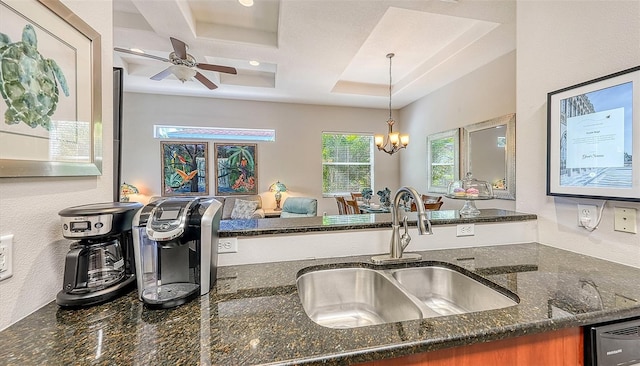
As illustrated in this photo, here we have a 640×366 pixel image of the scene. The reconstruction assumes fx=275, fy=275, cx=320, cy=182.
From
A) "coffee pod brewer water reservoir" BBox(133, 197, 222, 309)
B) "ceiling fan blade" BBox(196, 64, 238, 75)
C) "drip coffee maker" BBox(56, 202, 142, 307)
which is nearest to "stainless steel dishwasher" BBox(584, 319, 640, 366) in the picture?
"coffee pod brewer water reservoir" BBox(133, 197, 222, 309)

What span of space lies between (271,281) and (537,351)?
2.79ft

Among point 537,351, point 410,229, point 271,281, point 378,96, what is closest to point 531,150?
point 410,229

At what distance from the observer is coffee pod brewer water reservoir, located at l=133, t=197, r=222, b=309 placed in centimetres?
86

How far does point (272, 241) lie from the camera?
1.27 meters

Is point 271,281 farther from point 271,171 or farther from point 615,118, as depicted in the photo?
point 271,171

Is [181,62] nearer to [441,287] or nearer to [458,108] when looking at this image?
[441,287]

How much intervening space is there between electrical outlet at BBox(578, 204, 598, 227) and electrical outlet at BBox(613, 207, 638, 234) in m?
0.07

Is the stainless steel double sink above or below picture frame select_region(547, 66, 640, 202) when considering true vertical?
below

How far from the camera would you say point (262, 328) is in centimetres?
73

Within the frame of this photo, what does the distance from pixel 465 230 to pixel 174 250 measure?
140cm

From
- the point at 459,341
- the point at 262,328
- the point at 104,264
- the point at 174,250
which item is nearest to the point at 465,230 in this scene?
the point at 459,341

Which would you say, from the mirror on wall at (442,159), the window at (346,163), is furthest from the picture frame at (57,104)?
the window at (346,163)

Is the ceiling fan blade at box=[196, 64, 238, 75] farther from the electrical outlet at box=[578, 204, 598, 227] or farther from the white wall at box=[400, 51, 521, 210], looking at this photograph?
the electrical outlet at box=[578, 204, 598, 227]

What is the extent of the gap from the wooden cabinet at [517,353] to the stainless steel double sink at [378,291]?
0.29 meters
